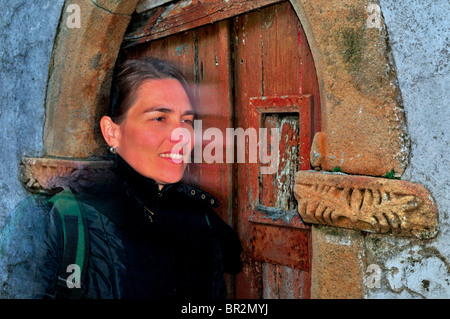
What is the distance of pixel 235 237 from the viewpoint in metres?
1.88

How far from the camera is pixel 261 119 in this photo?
1.77 meters

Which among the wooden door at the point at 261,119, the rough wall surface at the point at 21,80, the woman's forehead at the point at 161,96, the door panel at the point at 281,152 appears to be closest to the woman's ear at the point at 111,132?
the woman's forehead at the point at 161,96

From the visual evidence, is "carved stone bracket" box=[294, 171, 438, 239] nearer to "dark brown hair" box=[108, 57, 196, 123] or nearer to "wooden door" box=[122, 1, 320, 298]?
"wooden door" box=[122, 1, 320, 298]

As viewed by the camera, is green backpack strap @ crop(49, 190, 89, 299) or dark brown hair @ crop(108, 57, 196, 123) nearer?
green backpack strap @ crop(49, 190, 89, 299)

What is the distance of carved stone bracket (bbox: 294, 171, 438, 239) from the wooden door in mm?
216

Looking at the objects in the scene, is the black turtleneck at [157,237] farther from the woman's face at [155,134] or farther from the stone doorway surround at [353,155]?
the stone doorway surround at [353,155]

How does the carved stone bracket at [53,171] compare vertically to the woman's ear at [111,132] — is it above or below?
below

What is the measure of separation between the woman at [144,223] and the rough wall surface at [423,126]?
2.46 ft

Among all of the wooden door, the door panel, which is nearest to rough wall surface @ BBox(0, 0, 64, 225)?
the wooden door

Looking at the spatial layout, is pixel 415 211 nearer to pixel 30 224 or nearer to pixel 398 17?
pixel 398 17

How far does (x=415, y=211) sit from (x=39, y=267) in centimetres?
128

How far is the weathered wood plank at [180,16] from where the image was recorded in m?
1.76

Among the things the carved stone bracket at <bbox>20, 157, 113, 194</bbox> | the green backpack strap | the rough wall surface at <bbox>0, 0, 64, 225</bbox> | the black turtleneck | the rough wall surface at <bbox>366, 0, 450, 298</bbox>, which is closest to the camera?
the rough wall surface at <bbox>366, 0, 450, 298</bbox>

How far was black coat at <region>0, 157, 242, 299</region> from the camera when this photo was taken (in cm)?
149
